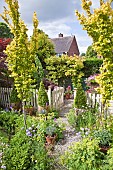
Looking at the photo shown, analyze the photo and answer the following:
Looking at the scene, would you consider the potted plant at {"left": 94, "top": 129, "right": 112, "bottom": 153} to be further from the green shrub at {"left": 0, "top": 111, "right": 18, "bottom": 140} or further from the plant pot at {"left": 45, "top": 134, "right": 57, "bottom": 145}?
the green shrub at {"left": 0, "top": 111, "right": 18, "bottom": 140}

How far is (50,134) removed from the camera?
19.8 feet

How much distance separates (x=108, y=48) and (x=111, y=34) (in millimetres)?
296

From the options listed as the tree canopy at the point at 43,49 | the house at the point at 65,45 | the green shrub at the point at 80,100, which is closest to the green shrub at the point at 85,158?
the green shrub at the point at 80,100

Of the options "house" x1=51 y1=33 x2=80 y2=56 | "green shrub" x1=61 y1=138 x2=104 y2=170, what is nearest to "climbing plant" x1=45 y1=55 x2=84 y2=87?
"green shrub" x1=61 y1=138 x2=104 y2=170

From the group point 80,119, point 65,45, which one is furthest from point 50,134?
point 65,45

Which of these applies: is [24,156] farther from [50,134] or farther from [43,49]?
[43,49]

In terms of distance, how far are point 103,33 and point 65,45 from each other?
82.6 feet

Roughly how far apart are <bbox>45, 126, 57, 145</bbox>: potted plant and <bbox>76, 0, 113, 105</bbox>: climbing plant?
5.35 feet

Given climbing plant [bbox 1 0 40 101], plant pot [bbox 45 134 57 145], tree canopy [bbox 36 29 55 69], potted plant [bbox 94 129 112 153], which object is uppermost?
tree canopy [bbox 36 29 55 69]

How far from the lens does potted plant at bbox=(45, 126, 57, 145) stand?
580 centimetres

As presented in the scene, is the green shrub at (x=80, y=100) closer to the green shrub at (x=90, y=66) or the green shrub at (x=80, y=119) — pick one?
the green shrub at (x=80, y=119)

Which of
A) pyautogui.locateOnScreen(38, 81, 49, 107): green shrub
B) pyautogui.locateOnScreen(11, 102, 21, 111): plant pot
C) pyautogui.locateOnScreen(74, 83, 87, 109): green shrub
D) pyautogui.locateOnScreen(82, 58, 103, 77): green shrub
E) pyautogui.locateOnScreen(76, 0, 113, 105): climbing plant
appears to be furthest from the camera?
pyautogui.locateOnScreen(82, 58, 103, 77): green shrub

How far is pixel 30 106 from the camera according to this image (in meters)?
8.89

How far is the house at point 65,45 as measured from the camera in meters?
29.4
